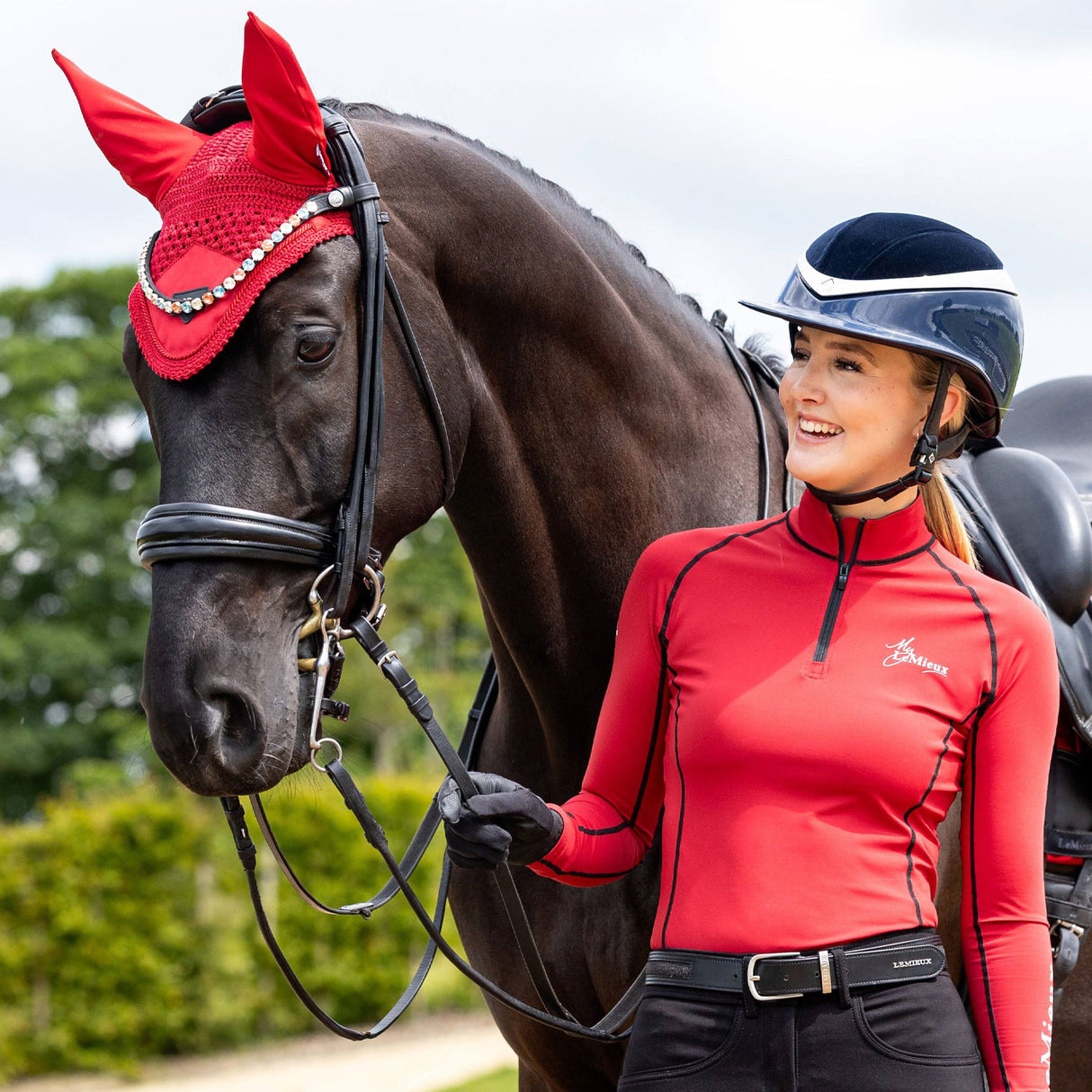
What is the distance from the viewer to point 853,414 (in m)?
1.91

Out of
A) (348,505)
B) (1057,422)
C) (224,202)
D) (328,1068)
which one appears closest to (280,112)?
(224,202)

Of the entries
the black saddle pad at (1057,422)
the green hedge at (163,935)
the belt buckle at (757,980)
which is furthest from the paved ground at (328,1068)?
the belt buckle at (757,980)

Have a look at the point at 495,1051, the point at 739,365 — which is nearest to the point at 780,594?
the point at 739,365

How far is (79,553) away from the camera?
2319 cm

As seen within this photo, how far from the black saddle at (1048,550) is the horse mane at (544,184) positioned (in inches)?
21.8

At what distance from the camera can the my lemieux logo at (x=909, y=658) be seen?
1820 millimetres

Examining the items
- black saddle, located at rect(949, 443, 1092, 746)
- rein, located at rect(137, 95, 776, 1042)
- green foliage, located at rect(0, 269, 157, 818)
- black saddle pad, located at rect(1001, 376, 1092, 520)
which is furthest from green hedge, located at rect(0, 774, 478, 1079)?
green foliage, located at rect(0, 269, 157, 818)

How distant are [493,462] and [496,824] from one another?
0.73 meters

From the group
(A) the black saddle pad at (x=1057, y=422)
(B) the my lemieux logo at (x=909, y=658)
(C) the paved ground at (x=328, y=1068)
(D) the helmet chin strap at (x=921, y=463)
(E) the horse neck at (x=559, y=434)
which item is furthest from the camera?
(C) the paved ground at (x=328, y=1068)

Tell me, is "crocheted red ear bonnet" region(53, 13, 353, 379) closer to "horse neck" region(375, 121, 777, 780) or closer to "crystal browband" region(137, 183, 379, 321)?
"crystal browband" region(137, 183, 379, 321)

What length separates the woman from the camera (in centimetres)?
173

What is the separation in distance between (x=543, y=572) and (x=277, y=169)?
87 centimetres

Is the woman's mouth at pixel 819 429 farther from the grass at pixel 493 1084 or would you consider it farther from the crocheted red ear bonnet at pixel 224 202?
the grass at pixel 493 1084

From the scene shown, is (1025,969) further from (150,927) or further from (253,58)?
(150,927)
